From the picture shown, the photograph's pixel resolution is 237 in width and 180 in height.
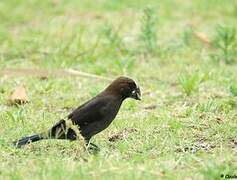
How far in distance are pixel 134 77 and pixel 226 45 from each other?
4.37ft

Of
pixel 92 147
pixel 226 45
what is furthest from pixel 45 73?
pixel 92 147

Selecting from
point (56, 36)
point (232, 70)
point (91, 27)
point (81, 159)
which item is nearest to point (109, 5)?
point (91, 27)

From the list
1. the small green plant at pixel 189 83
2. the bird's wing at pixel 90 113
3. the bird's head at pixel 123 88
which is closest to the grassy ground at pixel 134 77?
the small green plant at pixel 189 83

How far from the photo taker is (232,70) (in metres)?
9.78

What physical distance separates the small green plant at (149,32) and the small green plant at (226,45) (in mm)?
773

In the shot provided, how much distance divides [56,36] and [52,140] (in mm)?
4706

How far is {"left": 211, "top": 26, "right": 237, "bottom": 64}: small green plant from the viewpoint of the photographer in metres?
10.0

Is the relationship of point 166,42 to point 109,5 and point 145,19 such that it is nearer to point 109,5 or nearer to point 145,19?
point 145,19

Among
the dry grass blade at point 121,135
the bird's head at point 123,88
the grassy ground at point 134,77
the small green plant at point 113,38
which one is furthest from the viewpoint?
the small green plant at point 113,38

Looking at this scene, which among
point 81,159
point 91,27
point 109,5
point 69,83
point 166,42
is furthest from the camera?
point 109,5

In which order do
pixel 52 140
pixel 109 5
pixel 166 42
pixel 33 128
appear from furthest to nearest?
pixel 109 5 < pixel 166 42 < pixel 33 128 < pixel 52 140

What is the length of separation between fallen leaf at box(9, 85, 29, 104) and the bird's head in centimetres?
158

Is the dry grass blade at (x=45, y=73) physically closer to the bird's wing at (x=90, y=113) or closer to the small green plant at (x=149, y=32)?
the small green plant at (x=149, y=32)

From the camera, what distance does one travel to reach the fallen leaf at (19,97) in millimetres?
8141
